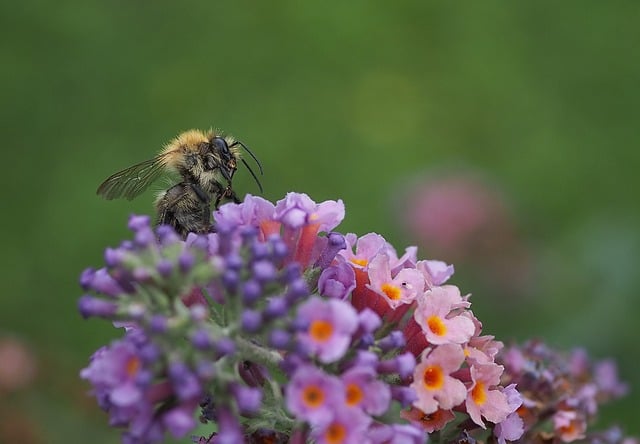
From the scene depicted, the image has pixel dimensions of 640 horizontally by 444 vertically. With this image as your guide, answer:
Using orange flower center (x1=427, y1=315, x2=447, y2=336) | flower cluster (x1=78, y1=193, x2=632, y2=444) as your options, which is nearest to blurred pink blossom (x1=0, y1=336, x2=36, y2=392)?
flower cluster (x1=78, y1=193, x2=632, y2=444)

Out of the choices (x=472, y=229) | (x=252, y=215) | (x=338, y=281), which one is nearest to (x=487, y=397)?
(x=338, y=281)

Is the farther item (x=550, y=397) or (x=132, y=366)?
(x=550, y=397)

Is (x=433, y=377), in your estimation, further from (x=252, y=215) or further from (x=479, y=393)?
(x=252, y=215)

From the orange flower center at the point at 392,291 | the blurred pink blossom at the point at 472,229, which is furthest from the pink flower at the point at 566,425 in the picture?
the blurred pink blossom at the point at 472,229

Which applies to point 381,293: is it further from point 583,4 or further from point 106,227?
point 583,4

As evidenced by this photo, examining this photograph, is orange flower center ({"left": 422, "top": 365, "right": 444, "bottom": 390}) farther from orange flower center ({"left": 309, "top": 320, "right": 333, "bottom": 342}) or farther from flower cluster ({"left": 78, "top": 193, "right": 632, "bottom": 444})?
orange flower center ({"left": 309, "top": 320, "right": 333, "bottom": 342})

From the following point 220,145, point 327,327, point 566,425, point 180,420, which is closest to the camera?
point 180,420
